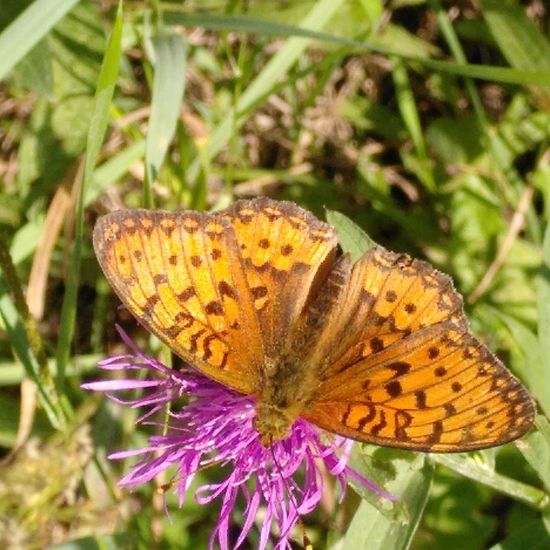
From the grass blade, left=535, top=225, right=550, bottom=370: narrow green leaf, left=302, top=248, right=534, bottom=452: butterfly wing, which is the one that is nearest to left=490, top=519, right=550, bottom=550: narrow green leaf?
left=535, top=225, right=550, bottom=370: narrow green leaf

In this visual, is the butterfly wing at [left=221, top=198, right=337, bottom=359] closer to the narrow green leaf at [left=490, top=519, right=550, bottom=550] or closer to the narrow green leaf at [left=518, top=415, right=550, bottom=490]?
the narrow green leaf at [left=518, top=415, right=550, bottom=490]

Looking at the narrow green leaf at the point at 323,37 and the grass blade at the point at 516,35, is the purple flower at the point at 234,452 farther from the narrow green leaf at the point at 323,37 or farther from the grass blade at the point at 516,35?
the grass blade at the point at 516,35

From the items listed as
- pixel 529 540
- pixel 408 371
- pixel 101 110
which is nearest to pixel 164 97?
pixel 101 110

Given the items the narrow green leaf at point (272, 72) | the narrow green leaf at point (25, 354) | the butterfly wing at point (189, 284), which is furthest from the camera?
the narrow green leaf at point (272, 72)

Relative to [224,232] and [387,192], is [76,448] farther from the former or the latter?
[387,192]

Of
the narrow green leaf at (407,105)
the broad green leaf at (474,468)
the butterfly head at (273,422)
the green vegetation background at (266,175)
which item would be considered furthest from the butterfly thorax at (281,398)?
the narrow green leaf at (407,105)

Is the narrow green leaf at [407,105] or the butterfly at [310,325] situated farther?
the narrow green leaf at [407,105]

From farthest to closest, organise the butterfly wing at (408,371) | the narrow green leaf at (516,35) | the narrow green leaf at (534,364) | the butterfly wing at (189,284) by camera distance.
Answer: the narrow green leaf at (516,35) → the narrow green leaf at (534,364) → the butterfly wing at (189,284) → the butterfly wing at (408,371)
